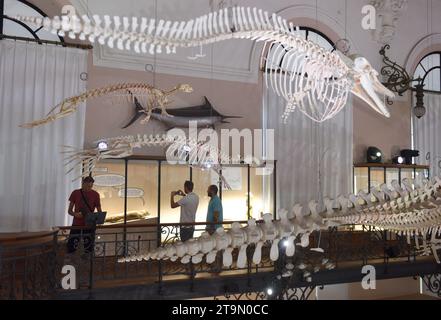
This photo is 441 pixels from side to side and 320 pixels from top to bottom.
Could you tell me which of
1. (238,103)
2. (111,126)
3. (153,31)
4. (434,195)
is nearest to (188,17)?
(238,103)

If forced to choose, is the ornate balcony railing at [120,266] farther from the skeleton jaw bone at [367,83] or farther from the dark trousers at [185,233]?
the skeleton jaw bone at [367,83]

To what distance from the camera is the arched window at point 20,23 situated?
8.49m

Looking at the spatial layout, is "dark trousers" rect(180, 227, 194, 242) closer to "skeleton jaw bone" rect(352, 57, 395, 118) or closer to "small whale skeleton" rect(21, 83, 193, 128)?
"small whale skeleton" rect(21, 83, 193, 128)

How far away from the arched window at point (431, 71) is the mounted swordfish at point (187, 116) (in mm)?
6445

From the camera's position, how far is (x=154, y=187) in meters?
8.58

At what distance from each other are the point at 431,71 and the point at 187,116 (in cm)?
785

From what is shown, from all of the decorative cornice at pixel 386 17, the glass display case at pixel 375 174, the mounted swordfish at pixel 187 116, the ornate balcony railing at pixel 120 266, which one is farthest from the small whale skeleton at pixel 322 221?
the decorative cornice at pixel 386 17

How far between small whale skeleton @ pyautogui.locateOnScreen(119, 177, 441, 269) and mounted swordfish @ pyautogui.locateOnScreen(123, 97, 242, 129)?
4.25m

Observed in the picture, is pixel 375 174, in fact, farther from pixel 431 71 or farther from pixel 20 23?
pixel 20 23

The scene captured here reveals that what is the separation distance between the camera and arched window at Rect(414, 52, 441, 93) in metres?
12.9

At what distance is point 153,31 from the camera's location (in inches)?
210

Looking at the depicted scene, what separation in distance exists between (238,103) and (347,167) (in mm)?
3181

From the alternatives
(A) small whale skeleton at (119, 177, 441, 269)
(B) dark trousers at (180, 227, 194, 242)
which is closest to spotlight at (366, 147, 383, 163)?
(A) small whale skeleton at (119, 177, 441, 269)
